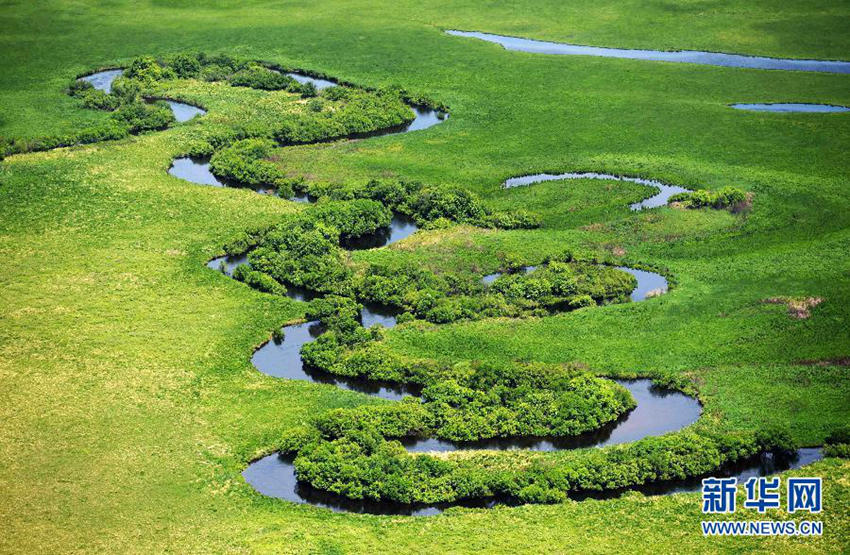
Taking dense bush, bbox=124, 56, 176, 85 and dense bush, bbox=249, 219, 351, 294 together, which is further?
dense bush, bbox=124, 56, 176, 85

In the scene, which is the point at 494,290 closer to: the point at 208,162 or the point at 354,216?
the point at 354,216

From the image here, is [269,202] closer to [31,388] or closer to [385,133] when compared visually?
[385,133]

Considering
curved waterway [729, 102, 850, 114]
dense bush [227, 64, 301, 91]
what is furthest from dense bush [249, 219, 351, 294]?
curved waterway [729, 102, 850, 114]

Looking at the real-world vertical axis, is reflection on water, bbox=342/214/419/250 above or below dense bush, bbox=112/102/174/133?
below

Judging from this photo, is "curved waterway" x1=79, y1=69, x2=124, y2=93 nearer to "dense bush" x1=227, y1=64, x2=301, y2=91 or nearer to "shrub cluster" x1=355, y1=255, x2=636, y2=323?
"dense bush" x1=227, y1=64, x2=301, y2=91

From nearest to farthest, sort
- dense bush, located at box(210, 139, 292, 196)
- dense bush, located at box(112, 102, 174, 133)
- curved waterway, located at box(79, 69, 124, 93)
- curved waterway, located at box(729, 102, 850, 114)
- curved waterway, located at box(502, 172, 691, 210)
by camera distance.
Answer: curved waterway, located at box(502, 172, 691, 210) → dense bush, located at box(210, 139, 292, 196) → dense bush, located at box(112, 102, 174, 133) → curved waterway, located at box(729, 102, 850, 114) → curved waterway, located at box(79, 69, 124, 93)

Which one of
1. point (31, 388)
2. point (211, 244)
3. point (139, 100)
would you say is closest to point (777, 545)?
point (31, 388)
